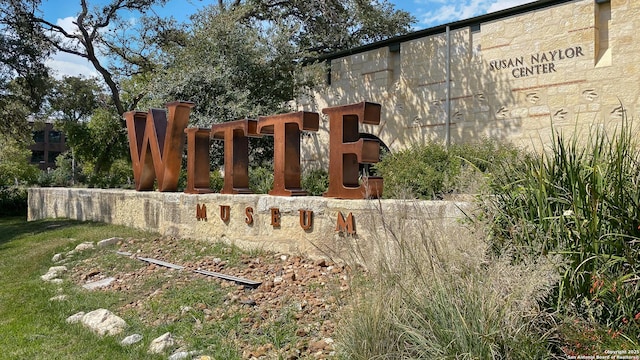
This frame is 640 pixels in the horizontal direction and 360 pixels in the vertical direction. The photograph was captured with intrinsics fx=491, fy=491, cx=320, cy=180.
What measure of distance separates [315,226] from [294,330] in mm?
2443

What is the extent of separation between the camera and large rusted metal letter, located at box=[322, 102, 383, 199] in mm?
6441

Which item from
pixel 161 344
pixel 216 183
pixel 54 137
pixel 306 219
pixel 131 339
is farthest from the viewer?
pixel 54 137

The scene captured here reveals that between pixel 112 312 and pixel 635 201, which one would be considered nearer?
pixel 635 201

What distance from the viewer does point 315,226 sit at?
6.50m

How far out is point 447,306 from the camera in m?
2.98

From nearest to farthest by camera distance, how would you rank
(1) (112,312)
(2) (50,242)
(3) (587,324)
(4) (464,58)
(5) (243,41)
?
(3) (587,324) < (1) (112,312) < (2) (50,242) < (4) (464,58) < (5) (243,41)

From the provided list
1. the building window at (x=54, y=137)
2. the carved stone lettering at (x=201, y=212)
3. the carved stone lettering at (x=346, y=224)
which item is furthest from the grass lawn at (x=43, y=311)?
the building window at (x=54, y=137)

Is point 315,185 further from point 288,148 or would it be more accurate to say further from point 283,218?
point 283,218

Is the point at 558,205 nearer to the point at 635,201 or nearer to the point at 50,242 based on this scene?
the point at 635,201

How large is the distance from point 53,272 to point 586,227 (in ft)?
24.0

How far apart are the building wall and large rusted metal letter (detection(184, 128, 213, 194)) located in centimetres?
557

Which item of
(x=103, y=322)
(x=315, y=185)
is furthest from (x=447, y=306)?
(x=315, y=185)

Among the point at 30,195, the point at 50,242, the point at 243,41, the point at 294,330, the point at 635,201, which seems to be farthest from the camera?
the point at 30,195

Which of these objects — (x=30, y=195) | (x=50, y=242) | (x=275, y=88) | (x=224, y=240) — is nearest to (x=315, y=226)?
(x=224, y=240)
